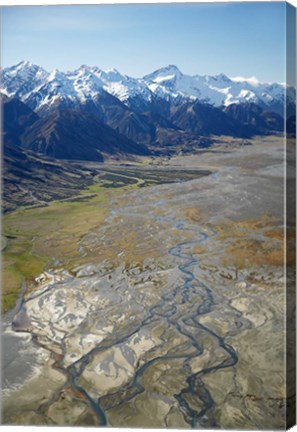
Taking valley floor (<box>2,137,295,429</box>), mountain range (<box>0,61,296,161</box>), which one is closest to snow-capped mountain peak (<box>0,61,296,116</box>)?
mountain range (<box>0,61,296,161</box>)

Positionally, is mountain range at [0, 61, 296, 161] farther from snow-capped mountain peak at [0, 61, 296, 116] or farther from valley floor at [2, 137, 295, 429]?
valley floor at [2, 137, 295, 429]

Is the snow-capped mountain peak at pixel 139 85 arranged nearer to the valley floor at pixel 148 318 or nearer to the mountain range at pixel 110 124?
the mountain range at pixel 110 124

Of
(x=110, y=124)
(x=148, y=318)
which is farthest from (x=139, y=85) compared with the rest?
(x=110, y=124)

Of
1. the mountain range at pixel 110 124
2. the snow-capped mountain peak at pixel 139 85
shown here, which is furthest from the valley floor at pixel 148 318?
the mountain range at pixel 110 124

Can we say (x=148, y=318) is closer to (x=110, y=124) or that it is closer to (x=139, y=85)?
(x=139, y=85)

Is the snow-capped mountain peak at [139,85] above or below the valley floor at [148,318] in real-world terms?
above

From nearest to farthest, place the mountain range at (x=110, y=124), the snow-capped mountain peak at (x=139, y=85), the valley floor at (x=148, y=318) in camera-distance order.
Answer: the valley floor at (x=148, y=318) → the snow-capped mountain peak at (x=139, y=85) → the mountain range at (x=110, y=124)

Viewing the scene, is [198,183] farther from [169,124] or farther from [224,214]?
[169,124]

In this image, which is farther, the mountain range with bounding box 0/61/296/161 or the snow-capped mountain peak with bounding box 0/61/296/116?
the mountain range with bounding box 0/61/296/161
